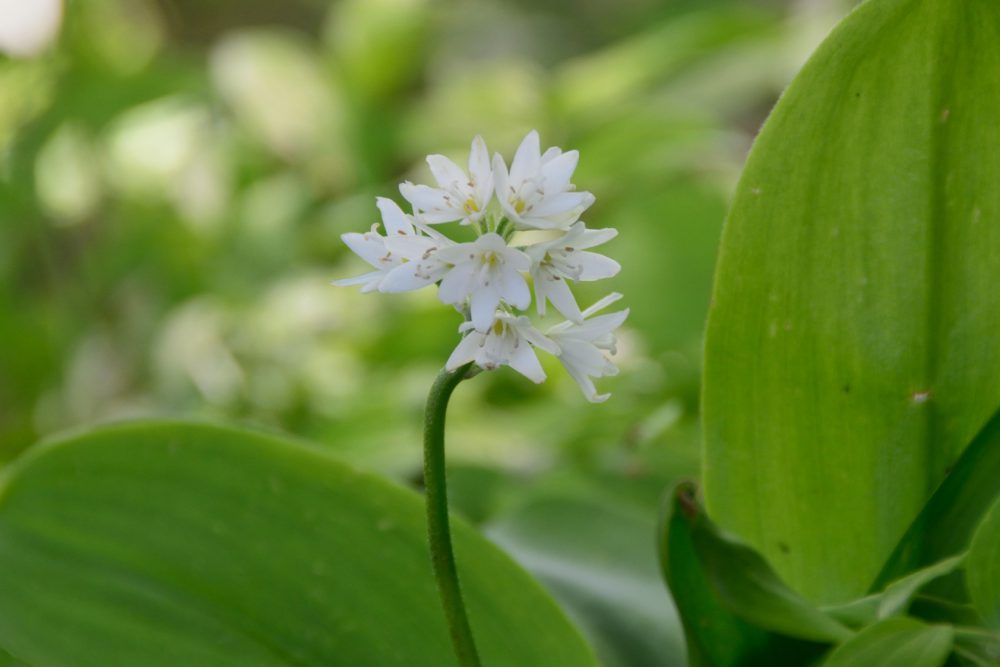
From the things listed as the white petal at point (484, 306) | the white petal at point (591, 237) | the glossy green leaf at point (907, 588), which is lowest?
the glossy green leaf at point (907, 588)

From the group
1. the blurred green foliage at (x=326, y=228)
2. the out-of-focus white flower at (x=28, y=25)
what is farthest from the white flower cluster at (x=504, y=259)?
the out-of-focus white flower at (x=28, y=25)

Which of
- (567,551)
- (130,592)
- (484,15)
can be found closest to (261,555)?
(130,592)

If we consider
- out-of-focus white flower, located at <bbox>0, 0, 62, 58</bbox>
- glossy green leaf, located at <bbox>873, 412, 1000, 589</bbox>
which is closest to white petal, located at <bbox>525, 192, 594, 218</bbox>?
glossy green leaf, located at <bbox>873, 412, 1000, 589</bbox>

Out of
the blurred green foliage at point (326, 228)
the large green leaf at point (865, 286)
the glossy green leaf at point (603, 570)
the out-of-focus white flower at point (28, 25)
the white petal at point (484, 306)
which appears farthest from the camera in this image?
the out-of-focus white flower at point (28, 25)

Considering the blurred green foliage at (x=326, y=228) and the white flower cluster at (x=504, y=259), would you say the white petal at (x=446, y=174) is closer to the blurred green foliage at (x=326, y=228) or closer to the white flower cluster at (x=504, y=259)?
the white flower cluster at (x=504, y=259)

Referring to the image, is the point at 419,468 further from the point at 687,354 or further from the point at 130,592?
the point at 130,592

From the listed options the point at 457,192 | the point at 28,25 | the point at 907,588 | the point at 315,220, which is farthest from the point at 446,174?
the point at 28,25

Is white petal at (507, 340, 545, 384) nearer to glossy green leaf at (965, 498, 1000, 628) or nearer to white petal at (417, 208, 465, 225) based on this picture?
white petal at (417, 208, 465, 225)

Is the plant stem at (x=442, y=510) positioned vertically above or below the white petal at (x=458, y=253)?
below
